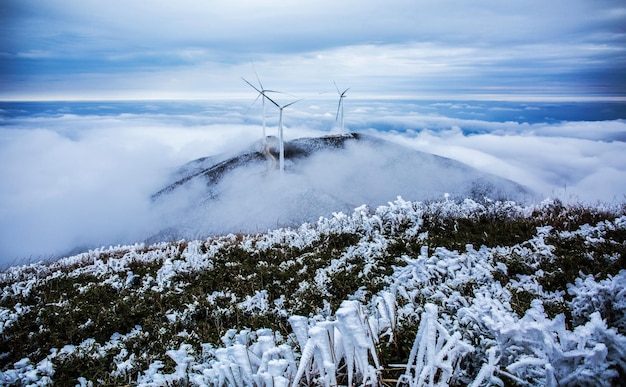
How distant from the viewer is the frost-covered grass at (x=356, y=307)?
362 cm

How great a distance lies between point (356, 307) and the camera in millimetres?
3828

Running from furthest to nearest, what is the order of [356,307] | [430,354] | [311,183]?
[311,183] → [356,307] → [430,354]

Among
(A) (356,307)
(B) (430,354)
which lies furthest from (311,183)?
(B) (430,354)

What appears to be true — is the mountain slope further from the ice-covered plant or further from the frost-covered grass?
the ice-covered plant

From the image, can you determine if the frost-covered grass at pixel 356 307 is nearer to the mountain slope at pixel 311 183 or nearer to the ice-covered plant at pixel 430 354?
the ice-covered plant at pixel 430 354

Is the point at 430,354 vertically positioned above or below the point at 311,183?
above

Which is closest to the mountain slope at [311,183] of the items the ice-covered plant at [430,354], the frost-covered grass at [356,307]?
the frost-covered grass at [356,307]

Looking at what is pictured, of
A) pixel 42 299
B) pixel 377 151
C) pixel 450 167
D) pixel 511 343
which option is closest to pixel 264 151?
pixel 377 151

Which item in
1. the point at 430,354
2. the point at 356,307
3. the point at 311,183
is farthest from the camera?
the point at 311,183

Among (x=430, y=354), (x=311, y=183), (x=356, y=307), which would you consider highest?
(x=356, y=307)

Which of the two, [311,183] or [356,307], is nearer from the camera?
[356,307]

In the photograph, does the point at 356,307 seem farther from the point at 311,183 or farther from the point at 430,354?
the point at 311,183

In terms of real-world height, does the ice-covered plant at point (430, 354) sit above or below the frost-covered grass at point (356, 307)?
above

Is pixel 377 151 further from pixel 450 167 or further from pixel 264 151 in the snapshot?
pixel 264 151
